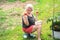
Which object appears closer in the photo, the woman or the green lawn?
the woman

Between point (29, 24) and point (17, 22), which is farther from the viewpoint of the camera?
point (17, 22)

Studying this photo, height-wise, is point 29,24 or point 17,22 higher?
point 29,24

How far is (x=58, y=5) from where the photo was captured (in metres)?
7.79

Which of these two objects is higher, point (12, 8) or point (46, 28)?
point (12, 8)

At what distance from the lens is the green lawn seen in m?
5.85

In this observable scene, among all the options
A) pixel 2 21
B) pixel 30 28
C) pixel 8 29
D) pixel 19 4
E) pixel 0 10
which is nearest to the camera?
pixel 30 28

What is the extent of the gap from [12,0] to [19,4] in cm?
46

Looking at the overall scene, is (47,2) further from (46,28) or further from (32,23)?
(32,23)

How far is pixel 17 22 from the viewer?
6715mm

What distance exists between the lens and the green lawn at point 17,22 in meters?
5.85

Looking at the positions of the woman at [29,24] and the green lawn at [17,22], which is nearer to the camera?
the woman at [29,24]

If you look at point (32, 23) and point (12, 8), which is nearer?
point (32, 23)

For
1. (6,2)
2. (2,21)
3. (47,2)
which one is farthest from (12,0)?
(2,21)

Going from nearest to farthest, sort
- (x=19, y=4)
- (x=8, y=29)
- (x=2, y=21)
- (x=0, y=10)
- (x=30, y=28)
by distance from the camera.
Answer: (x=30, y=28) < (x=8, y=29) < (x=2, y=21) < (x=0, y=10) < (x=19, y=4)
